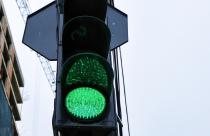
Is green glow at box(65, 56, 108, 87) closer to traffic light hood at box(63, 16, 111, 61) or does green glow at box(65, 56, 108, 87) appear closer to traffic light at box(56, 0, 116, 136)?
traffic light at box(56, 0, 116, 136)

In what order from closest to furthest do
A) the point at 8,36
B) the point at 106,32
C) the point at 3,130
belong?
the point at 106,32 → the point at 3,130 → the point at 8,36

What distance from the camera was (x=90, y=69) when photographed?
271cm

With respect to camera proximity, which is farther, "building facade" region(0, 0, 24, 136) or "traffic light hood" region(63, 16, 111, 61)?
"building facade" region(0, 0, 24, 136)

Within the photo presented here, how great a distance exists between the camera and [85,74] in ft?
8.88

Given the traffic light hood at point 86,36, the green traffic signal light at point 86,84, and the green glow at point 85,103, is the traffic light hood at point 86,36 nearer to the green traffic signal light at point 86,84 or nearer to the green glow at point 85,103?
the green traffic signal light at point 86,84

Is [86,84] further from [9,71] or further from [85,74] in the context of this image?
[9,71]

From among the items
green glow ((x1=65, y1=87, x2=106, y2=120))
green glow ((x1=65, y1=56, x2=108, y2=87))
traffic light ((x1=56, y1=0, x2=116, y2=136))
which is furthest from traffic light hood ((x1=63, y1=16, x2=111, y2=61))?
green glow ((x1=65, y1=87, x2=106, y2=120))

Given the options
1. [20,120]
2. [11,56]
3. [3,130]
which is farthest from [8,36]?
[3,130]

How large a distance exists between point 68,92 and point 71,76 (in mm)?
82

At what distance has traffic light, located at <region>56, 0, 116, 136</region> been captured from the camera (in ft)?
8.50

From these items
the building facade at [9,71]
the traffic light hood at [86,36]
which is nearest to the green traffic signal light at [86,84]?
the traffic light hood at [86,36]

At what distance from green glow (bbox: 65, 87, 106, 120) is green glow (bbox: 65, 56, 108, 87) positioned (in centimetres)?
5

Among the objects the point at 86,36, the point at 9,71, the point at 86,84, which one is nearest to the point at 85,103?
the point at 86,84

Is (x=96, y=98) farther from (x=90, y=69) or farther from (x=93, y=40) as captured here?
(x=93, y=40)
